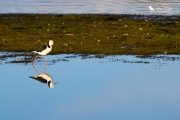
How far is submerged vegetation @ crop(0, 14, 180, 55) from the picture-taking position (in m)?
25.8

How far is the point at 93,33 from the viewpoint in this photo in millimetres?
30062

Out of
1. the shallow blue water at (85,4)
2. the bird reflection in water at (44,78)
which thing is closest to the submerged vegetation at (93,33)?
the bird reflection in water at (44,78)

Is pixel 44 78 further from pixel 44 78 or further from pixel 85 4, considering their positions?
pixel 85 4

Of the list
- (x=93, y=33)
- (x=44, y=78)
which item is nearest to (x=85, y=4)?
(x=93, y=33)

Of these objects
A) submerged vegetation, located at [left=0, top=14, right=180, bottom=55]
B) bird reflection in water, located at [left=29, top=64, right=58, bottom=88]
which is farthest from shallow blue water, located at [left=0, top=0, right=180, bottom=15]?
bird reflection in water, located at [left=29, top=64, right=58, bottom=88]

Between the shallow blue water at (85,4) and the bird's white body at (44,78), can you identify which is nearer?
the bird's white body at (44,78)

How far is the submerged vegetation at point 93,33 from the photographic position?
25.8m

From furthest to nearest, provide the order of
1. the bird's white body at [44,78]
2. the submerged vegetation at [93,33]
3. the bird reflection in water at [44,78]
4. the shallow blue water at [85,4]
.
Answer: the shallow blue water at [85,4], the submerged vegetation at [93,33], the bird's white body at [44,78], the bird reflection in water at [44,78]

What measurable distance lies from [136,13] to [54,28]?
11668mm

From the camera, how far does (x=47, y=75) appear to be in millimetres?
20094

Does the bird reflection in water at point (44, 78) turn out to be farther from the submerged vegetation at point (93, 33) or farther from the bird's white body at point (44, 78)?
the submerged vegetation at point (93, 33)


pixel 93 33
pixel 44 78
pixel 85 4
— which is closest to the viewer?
pixel 44 78

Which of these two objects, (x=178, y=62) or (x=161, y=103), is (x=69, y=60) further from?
(x=161, y=103)

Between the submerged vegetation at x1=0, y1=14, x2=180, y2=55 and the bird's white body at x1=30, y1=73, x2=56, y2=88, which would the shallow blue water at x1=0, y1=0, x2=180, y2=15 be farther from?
the bird's white body at x1=30, y1=73, x2=56, y2=88
